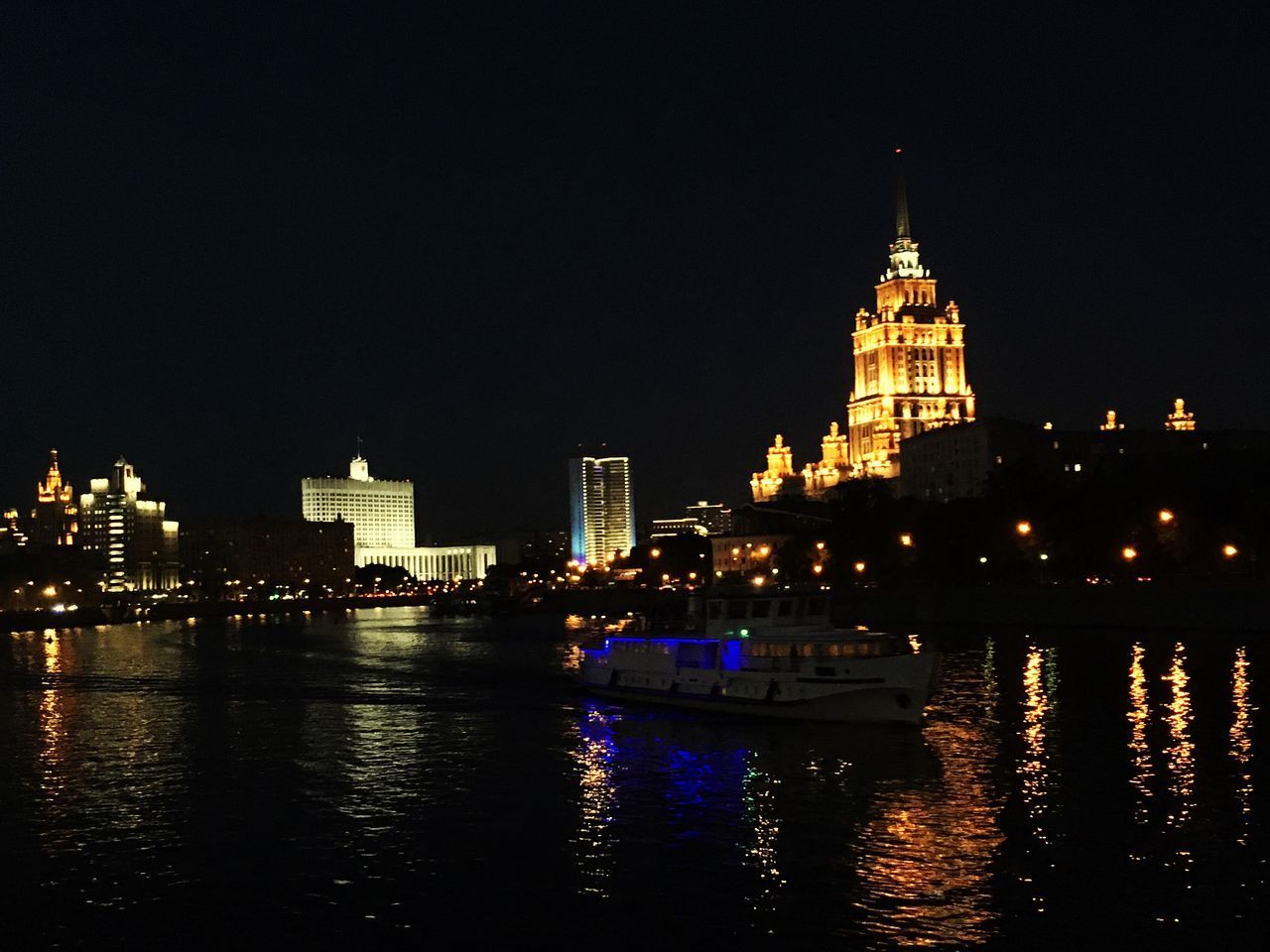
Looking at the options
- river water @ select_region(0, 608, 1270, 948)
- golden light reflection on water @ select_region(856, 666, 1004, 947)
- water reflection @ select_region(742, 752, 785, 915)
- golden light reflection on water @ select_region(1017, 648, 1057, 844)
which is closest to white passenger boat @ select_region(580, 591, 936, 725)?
river water @ select_region(0, 608, 1270, 948)

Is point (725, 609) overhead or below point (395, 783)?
overhead

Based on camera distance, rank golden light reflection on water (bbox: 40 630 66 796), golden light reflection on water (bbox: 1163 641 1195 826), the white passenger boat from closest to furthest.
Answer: golden light reflection on water (bbox: 1163 641 1195 826) → golden light reflection on water (bbox: 40 630 66 796) → the white passenger boat

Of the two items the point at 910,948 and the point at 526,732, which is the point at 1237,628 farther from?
the point at 910,948

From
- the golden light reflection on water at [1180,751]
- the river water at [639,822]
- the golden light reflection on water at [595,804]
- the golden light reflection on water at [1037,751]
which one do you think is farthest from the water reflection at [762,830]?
the golden light reflection on water at [1180,751]

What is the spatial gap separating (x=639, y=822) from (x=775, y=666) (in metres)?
17.9

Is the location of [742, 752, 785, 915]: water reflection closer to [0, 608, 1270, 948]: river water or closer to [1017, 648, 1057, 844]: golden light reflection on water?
[0, 608, 1270, 948]: river water

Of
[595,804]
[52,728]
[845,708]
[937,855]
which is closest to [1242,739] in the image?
[845,708]

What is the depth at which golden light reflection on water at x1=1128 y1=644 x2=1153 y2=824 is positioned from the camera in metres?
34.5

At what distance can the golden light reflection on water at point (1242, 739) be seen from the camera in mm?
33312

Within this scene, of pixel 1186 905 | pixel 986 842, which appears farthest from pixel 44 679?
pixel 1186 905

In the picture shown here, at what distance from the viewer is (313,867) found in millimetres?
29906

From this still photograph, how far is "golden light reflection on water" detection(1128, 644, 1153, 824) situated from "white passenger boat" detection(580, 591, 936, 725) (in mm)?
6634

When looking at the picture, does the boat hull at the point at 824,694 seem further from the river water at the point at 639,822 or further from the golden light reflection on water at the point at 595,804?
the golden light reflection on water at the point at 595,804

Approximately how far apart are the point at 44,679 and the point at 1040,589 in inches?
2700
